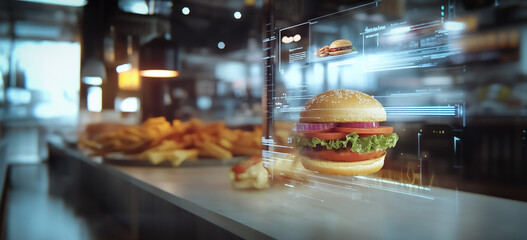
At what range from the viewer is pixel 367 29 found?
34.0 inches

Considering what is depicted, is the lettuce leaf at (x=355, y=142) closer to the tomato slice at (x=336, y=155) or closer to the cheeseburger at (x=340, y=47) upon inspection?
the tomato slice at (x=336, y=155)

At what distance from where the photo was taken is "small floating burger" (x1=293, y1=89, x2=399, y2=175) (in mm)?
902

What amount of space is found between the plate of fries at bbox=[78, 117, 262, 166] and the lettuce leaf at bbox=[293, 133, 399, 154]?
33.7 inches

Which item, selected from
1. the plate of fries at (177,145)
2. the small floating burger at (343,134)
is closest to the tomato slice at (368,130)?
the small floating burger at (343,134)

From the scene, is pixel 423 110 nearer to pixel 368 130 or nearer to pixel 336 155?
pixel 368 130

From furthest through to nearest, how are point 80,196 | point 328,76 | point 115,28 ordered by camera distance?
point 115,28
point 80,196
point 328,76

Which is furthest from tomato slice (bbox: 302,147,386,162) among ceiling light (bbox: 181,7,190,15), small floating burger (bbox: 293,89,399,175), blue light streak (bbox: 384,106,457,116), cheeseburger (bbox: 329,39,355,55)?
ceiling light (bbox: 181,7,190,15)

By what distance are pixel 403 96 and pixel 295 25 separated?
1.26 ft

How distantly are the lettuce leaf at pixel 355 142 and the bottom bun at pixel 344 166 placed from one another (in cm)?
4

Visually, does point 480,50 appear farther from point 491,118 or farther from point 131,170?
point 131,170

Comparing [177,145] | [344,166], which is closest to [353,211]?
[344,166]

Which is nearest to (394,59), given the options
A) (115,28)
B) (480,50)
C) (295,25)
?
(295,25)

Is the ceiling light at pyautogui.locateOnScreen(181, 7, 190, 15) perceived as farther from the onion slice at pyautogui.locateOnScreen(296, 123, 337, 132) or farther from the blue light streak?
the blue light streak

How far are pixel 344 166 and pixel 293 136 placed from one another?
18 centimetres
